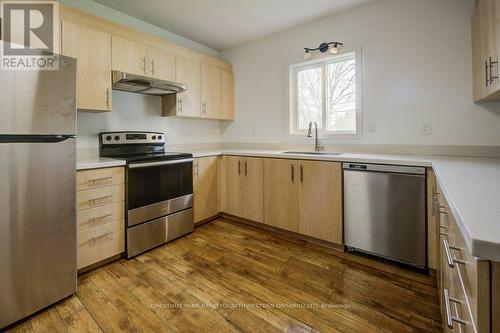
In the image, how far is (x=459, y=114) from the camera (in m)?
2.17

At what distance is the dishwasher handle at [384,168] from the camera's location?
1907 mm

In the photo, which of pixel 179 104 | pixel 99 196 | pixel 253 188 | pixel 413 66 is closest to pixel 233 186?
pixel 253 188

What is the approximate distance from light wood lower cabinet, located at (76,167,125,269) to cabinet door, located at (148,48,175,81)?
3.97 feet

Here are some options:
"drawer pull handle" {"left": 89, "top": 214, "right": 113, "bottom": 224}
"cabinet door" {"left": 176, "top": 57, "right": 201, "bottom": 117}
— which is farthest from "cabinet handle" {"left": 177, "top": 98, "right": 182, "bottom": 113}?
"drawer pull handle" {"left": 89, "top": 214, "right": 113, "bottom": 224}

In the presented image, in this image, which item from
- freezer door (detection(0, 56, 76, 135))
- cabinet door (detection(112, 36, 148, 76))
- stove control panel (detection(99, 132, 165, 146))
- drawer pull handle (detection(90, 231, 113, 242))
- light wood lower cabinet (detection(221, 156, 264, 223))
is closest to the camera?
freezer door (detection(0, 56, 76, 135))

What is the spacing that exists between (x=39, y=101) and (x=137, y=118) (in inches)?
56.3

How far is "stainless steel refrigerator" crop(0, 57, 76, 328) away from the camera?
4.62 ft

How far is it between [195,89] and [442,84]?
2.67 m

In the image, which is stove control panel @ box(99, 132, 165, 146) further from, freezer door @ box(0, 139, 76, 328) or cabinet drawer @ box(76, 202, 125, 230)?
freezer door @ box(0, 139, 76, 328)

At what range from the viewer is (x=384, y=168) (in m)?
2.04

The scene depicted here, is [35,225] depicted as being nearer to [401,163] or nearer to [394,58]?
[401,163]

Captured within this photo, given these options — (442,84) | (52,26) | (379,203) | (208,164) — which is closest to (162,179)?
(208,164)

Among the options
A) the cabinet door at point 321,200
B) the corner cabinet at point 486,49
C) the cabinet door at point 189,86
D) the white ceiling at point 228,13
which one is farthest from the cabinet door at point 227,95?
the corner cabinet at point 486,49

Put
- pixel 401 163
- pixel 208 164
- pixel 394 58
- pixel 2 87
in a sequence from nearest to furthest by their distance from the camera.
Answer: pixel 2 87 < pixel 401 163 < pixel 394 58 < pixel 208 164
